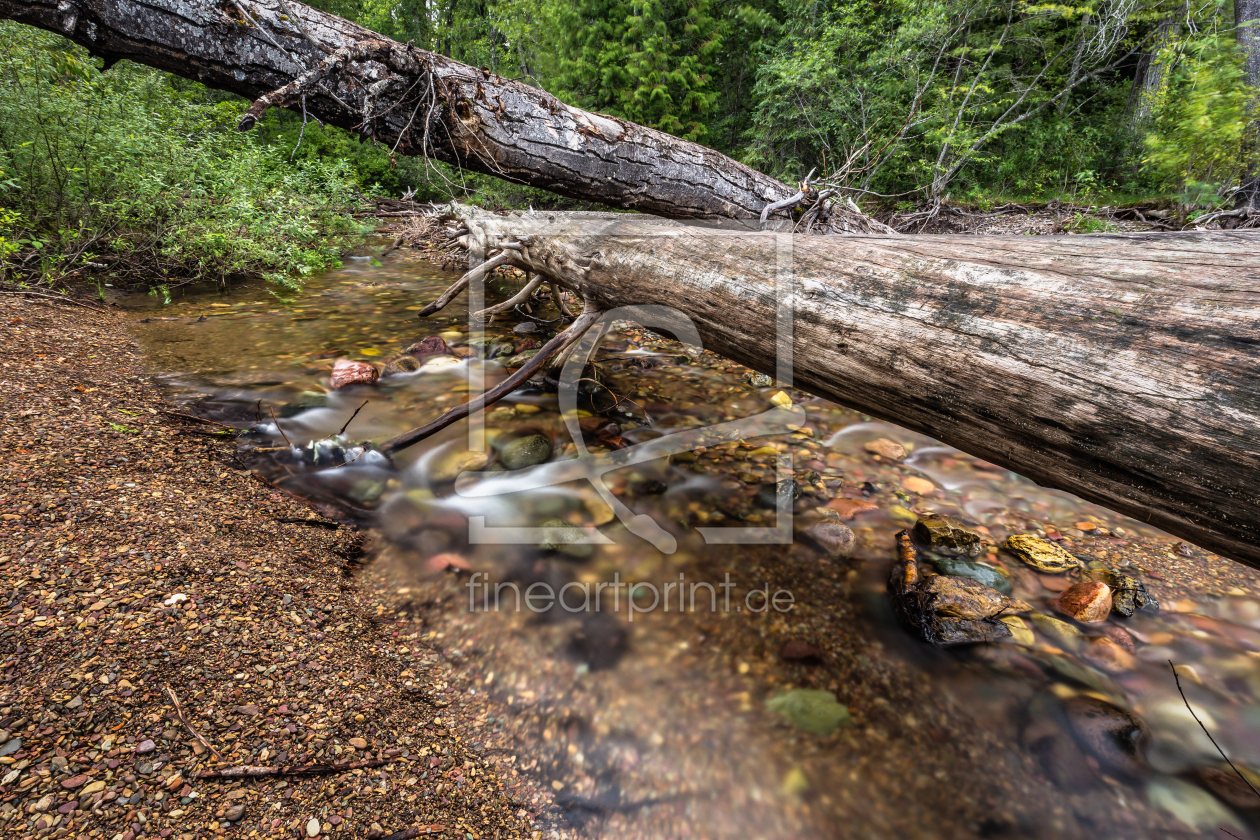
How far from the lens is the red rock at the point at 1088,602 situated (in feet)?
6.92

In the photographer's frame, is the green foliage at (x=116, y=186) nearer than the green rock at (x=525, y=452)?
No

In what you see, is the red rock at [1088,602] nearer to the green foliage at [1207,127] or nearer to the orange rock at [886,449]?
the orange rock at [886,449]

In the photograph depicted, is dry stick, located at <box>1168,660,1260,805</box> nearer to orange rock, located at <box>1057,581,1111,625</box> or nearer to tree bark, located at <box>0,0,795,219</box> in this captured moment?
orange rock, located at <box>1057,581,1111,625</box>

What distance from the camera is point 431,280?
6.87m

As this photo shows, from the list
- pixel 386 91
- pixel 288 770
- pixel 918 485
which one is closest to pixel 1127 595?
pixel 918 485

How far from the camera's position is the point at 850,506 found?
9.09ft

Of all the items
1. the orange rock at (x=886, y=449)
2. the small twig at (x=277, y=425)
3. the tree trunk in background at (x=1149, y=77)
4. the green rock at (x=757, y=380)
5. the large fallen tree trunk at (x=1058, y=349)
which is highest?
the tree trunk in background at (x=1149, y=77)

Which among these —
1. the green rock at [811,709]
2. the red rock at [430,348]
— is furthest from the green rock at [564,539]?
the red rock at [430,348]

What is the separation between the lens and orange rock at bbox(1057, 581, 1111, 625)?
2109mm

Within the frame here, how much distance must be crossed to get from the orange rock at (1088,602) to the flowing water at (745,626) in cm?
4

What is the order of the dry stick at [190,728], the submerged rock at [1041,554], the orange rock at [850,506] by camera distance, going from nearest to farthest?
1. the dry stick at [190,728]
2. the submerged rock at [1041,554]
3. the orange rock at [850,506]

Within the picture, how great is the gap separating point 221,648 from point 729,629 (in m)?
1.69

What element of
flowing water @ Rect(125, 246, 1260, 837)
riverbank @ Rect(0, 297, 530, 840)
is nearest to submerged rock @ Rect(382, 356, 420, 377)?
flowing water @ Rect(125, 246, 1260, 837)

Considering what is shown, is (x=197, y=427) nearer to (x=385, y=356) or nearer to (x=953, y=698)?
(x=385, y=356)
